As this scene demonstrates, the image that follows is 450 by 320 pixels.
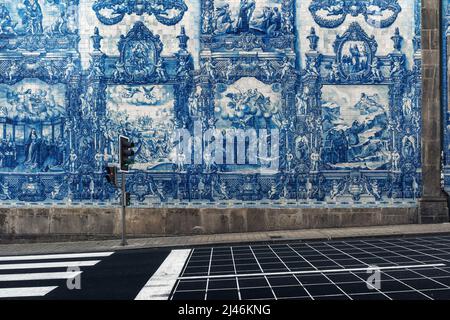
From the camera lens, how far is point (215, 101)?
1516 centimetres

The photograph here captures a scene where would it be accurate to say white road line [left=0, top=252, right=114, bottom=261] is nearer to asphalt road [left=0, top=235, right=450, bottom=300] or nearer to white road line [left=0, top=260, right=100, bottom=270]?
asphalt road [left=0, top=235, right=450, bottom=300]

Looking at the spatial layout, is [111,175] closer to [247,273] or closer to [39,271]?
[39,271]

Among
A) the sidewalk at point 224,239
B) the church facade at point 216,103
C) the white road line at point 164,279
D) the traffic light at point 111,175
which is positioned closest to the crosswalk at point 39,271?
the sidewalk at point 224,239

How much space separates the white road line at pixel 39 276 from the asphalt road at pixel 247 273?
0.02m

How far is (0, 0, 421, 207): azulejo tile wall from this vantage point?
15.1 m

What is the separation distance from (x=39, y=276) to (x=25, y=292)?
1.48 m

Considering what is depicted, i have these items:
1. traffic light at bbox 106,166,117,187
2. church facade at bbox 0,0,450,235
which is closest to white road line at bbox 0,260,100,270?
traffic light at bbox 106,166,117,187

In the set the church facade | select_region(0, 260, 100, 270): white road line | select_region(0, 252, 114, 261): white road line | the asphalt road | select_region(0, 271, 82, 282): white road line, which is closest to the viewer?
the asphalt road

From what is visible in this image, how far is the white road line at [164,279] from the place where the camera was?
6.96 m

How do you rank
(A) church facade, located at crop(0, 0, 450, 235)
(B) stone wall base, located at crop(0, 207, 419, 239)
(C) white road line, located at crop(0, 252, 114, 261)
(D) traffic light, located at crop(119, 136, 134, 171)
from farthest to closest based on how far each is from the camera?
(A) church facade, located at crop(0, 0, 450, 235)
(B) stone wall base, located at crop(0, 207, 419, 239)
(D) traffic light, located at crop(119, 136, 134, 171)
(C) white road line, located at crop(0, 252, 114, 261)

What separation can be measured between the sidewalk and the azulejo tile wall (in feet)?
4.16

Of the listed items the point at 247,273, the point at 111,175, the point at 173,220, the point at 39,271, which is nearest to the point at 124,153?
the point at 111,175
